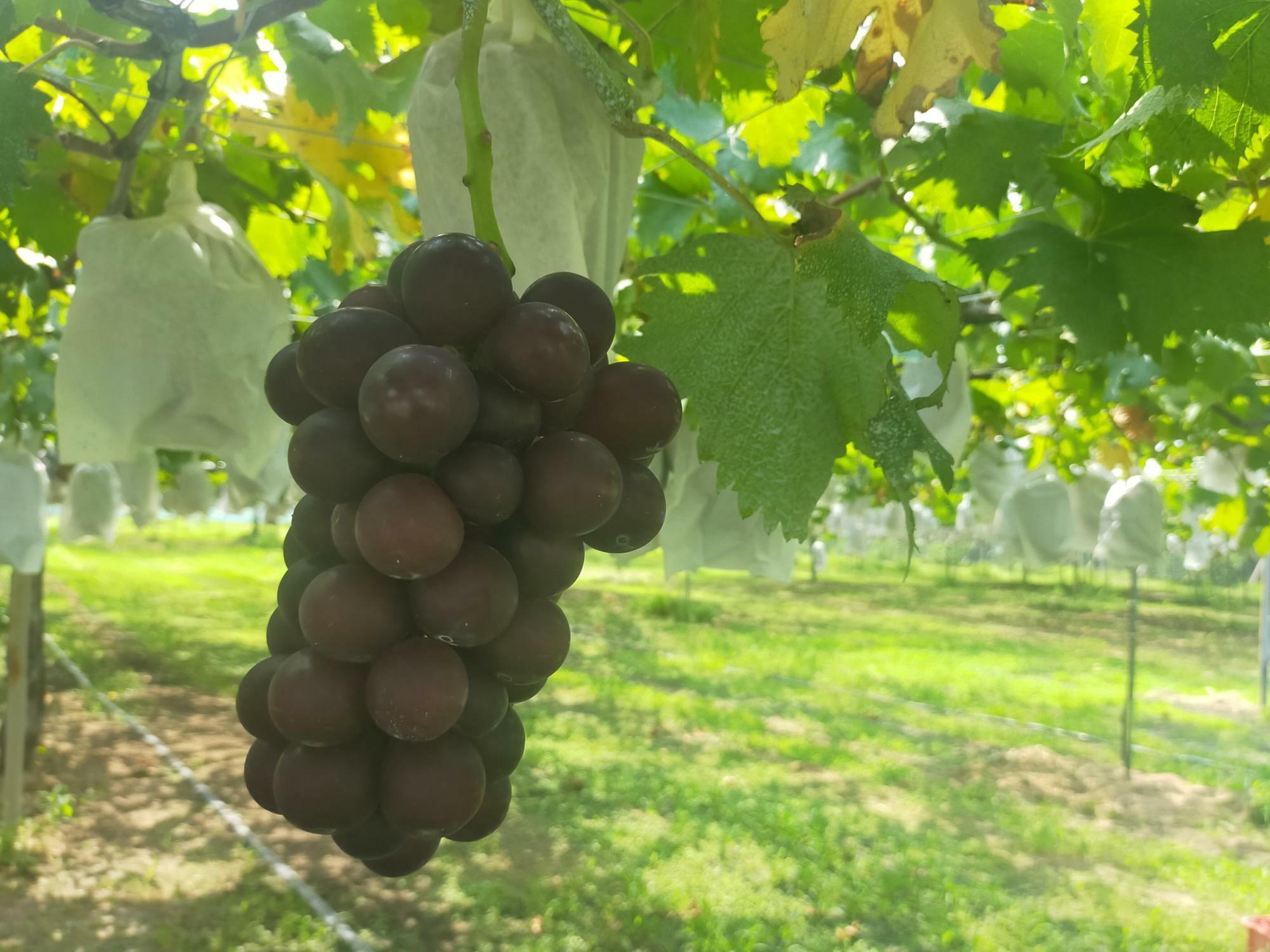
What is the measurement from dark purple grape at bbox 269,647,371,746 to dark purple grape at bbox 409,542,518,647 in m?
0.05

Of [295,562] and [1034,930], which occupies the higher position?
[295,562]

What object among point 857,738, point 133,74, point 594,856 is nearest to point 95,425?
point 133,74

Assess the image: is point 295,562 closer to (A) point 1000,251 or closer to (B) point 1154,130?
(B) point 1154,130

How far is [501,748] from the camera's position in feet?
1.98

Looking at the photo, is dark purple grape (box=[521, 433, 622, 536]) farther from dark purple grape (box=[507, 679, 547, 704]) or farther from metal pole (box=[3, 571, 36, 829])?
metal pole (box=[3, 571, 36, 829])

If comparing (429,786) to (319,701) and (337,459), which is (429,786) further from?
(337,459)

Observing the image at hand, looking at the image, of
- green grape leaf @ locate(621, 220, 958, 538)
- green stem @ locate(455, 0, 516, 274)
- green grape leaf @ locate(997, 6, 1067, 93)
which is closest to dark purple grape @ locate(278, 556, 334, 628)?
green stem @ locate(455, 0, 516, 274)

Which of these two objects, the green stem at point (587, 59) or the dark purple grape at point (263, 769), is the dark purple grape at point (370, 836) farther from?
the green stem at point (587, 59)

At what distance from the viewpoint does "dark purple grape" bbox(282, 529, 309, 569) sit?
1.99 ft

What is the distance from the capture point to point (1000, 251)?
1.13m

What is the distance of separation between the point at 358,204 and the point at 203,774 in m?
5.00

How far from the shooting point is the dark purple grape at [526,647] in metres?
0.56

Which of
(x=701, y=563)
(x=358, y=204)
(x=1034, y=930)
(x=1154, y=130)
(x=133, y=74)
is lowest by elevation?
(x=1034, y=930)

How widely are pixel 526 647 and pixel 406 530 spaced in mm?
110
